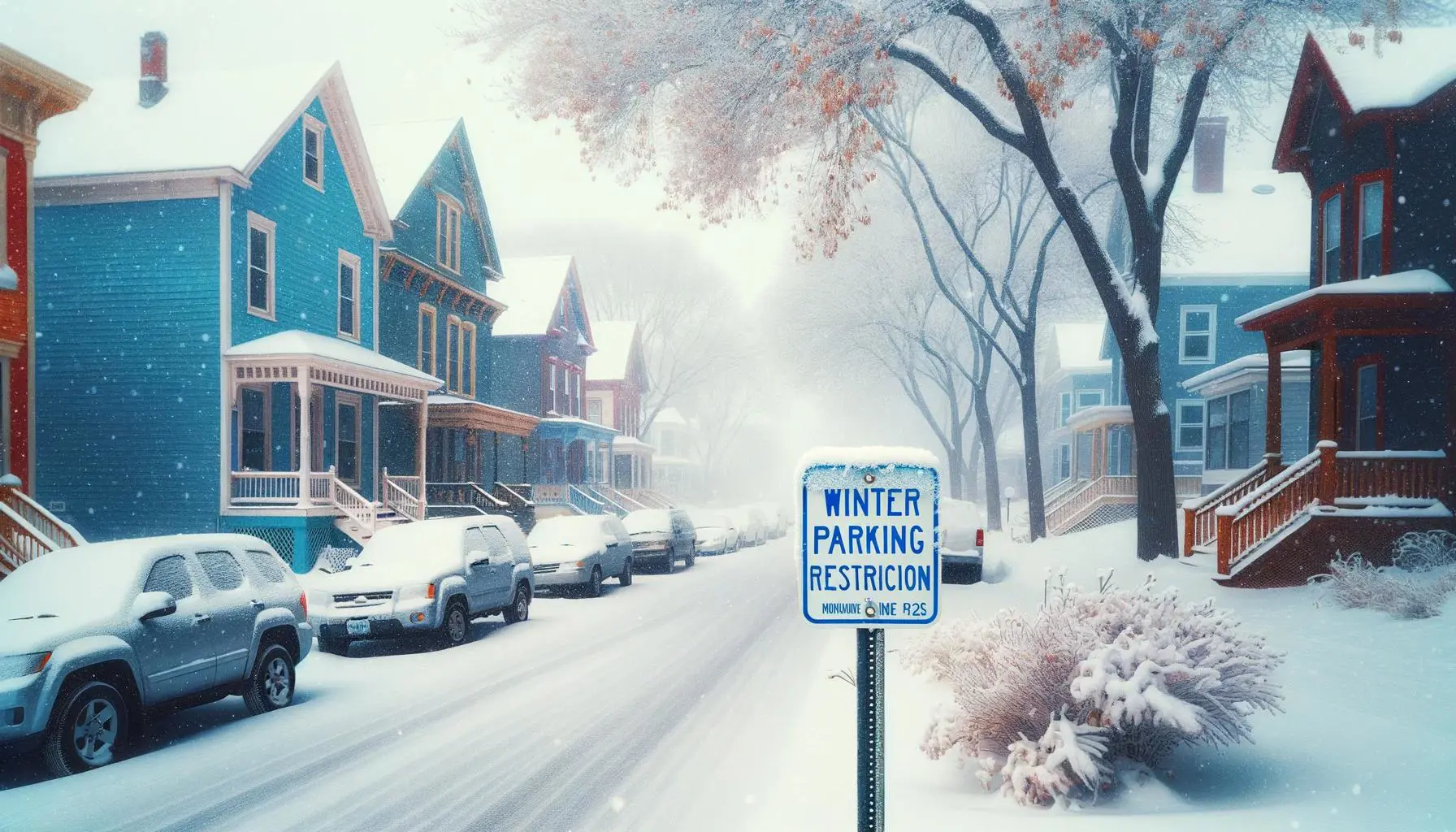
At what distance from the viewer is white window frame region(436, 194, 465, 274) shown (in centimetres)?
3133

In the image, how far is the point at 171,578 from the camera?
902 cm

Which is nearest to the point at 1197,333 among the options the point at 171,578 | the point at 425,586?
the point at 425,586

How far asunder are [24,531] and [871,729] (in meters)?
16.6

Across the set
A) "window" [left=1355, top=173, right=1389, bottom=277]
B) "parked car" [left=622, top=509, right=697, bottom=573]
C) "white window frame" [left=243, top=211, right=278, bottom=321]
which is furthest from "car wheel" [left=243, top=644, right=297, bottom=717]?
"window" [left=1355, top=173, right=1389, bottom=277]

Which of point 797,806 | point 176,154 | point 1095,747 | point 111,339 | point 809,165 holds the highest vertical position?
point 176,154

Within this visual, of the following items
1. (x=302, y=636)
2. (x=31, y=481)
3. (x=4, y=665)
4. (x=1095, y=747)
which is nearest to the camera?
(x=1095, y=747)

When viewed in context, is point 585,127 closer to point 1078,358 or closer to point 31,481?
point 31,481

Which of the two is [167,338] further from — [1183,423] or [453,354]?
[1183,423]

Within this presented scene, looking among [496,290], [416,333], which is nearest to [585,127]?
[416,333]

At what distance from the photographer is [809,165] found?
15906 millimetres

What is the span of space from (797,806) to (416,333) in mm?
26269

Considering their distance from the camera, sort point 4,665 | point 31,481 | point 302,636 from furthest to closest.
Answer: point 31,481 → point 302,636 → point 4,665

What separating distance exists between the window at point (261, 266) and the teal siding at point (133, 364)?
1169 mm

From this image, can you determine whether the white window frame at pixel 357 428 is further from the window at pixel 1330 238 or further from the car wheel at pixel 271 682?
the window at pixel 1330 238
